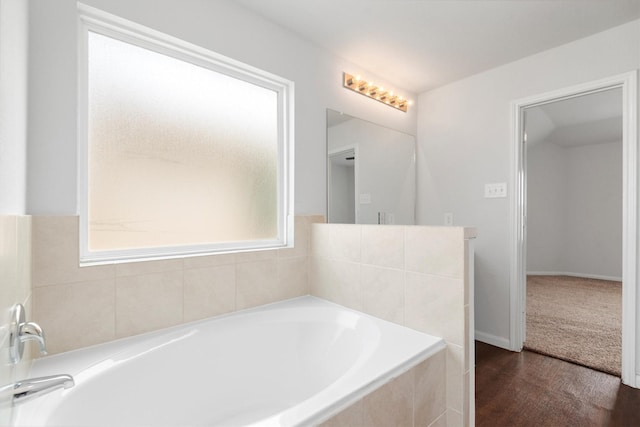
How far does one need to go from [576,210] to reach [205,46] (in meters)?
6.01

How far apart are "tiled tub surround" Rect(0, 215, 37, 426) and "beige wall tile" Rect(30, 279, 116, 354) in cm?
6

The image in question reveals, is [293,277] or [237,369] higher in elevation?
[293,277]

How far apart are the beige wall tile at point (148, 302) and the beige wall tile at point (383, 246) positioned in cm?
99

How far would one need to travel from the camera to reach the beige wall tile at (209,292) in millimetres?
1521

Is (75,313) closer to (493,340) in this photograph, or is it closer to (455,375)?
(455,375)

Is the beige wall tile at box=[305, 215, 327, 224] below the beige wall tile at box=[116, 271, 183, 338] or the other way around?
the other way around

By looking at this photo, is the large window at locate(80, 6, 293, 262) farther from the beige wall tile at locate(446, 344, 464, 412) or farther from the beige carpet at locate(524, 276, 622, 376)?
the beige carpet at locate(524, 276, 622, 376)

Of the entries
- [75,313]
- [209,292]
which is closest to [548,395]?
[209,292]

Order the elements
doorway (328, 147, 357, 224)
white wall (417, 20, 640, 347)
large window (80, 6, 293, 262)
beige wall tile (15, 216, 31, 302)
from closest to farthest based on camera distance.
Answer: beige wall tile (15, 216, 31, 302) < large window (80, 6, 293, 262) < white wall (417, 20, 640, 347) < doorway (328, 147, 357, 224)

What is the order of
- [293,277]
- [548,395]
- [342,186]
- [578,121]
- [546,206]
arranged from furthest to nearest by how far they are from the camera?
[546,206] → [578,121] → [342,186] → [293,277] → [548,395]

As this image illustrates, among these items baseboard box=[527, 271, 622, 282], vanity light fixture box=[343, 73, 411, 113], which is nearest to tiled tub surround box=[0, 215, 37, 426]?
vanity light fixture box=[343, 73, 411, 113]

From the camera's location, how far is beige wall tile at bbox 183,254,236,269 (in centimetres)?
152

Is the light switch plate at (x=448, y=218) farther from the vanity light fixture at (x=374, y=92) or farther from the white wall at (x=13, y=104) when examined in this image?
the white wall at (x=13, y=104)

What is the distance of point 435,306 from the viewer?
1.34 m
